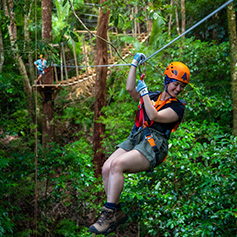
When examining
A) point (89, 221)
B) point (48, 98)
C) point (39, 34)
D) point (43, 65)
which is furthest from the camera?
point (39, 34)

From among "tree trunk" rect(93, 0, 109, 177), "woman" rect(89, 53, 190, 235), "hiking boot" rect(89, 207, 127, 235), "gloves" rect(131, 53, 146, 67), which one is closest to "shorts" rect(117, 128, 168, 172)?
"woman" rect(89, 53, 190, 235)

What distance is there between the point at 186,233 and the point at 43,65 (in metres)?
6.15

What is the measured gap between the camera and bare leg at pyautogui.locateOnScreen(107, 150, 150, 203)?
2156 millimetres

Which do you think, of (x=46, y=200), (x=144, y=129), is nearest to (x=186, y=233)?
(x=144, y=129)

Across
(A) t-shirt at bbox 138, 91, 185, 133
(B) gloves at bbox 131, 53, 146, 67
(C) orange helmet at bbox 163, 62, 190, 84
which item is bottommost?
(A) t-shirt at bbox 138, 91, 185, 133

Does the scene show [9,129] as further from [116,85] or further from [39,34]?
[39,34]

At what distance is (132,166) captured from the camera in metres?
2.22

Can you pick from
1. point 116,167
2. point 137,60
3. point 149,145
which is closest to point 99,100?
point 137,60

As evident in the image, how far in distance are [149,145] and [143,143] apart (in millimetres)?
50

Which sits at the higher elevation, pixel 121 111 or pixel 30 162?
pixel 121 111

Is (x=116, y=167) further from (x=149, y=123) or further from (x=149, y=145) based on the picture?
(x=149, y=123)

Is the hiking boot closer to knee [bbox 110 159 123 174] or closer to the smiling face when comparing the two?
knee [bbox 110 159 123 174]

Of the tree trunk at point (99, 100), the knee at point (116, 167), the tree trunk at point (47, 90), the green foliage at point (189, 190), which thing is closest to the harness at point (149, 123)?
the knee at point (116, 167)

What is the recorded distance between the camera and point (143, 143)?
91.4 inches
